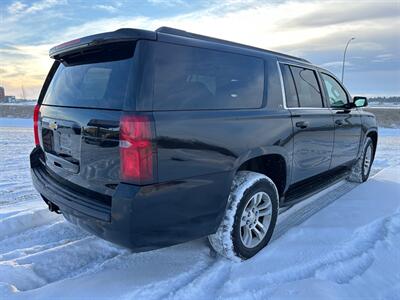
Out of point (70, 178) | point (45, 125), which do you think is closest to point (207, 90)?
point (70, 178)

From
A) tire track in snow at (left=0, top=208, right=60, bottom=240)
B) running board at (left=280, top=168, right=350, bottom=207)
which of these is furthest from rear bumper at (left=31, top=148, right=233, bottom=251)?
running board at (left=280, top=168, right=350, bottom=207)

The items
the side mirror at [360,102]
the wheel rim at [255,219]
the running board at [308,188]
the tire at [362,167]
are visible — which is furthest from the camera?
the tire at [362,167]

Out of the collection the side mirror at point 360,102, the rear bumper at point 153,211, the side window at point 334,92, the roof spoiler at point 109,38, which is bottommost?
the rear bumper at point 153,211

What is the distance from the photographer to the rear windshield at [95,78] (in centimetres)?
246

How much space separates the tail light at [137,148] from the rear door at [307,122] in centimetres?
184

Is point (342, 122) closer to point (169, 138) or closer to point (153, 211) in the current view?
point (169, 138)

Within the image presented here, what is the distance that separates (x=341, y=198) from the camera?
4.90 m

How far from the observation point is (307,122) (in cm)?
383

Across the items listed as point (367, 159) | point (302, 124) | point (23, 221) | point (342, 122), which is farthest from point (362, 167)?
point (23, 221)

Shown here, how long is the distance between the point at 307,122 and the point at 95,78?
2312 mm

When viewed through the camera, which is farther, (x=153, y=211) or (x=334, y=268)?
(x=334, y=268)

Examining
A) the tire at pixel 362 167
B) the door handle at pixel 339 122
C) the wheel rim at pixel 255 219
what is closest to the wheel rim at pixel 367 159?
the tire at pixel 362 167

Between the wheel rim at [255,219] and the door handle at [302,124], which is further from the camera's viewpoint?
the door handle at [302,124]

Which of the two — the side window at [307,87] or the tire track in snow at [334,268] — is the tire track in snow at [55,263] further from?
the side window at [307,87]
